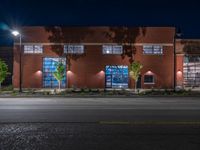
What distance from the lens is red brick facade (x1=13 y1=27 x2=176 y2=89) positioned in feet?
209

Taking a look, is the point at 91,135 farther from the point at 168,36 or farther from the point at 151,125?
the point at 168,36

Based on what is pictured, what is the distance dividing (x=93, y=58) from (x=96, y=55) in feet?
1.97

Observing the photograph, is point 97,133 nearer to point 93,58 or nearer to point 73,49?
point 93,58

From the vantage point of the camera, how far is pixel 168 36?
210ft

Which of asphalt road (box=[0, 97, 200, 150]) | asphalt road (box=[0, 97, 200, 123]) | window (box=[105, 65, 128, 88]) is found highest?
window (box=[105, 65, 128, 88])

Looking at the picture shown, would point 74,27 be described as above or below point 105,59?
above

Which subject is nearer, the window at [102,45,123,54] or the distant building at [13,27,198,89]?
the distant building at [13,27,198,89]

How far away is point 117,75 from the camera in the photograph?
64.7 metres

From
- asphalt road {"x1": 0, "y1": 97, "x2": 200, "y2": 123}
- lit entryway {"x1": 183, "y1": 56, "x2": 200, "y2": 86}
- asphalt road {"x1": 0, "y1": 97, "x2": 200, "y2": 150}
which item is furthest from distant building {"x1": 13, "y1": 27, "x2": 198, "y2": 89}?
asphalt road {"x1": 0, "y1": 97, "x2": 200, "y2": 150}

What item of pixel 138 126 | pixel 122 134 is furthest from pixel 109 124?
pixel 122 134

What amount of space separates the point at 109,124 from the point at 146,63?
162 ft

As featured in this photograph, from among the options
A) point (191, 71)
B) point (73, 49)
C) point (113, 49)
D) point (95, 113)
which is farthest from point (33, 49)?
point (95, 113)

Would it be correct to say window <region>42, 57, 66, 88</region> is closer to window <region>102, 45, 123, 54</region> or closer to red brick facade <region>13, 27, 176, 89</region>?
red brick facade <region>13, 27, 176, 89</region>

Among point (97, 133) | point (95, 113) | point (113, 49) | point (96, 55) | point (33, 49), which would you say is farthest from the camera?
point (113, 49)
